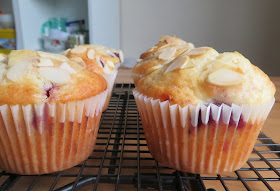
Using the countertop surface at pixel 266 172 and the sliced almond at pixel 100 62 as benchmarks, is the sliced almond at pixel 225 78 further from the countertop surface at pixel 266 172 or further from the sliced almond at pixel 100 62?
the sliced almond at pixel 100 62

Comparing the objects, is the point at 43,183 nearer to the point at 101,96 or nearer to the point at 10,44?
the point at 101,96

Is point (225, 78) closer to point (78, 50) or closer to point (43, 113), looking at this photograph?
point (43, 113)

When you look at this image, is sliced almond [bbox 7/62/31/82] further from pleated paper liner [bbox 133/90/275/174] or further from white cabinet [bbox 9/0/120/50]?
white cabinet [bbox 9/0/120/50]

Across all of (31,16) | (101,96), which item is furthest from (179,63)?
(31,16)

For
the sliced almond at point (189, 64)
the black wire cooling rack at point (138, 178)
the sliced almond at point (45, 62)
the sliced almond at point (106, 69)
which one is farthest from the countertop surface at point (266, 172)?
the sliced almond at point (106, 69)

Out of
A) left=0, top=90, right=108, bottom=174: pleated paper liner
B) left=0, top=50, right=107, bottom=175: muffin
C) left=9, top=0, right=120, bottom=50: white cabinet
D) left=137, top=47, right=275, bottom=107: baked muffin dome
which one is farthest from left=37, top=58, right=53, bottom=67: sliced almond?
left=9, top=0, right=120, bottom=50: white cabinet

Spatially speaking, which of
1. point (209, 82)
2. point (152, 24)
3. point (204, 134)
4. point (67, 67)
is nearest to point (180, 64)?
point (209, 82)

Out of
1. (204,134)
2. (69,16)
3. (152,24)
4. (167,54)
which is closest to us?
(204,134)
